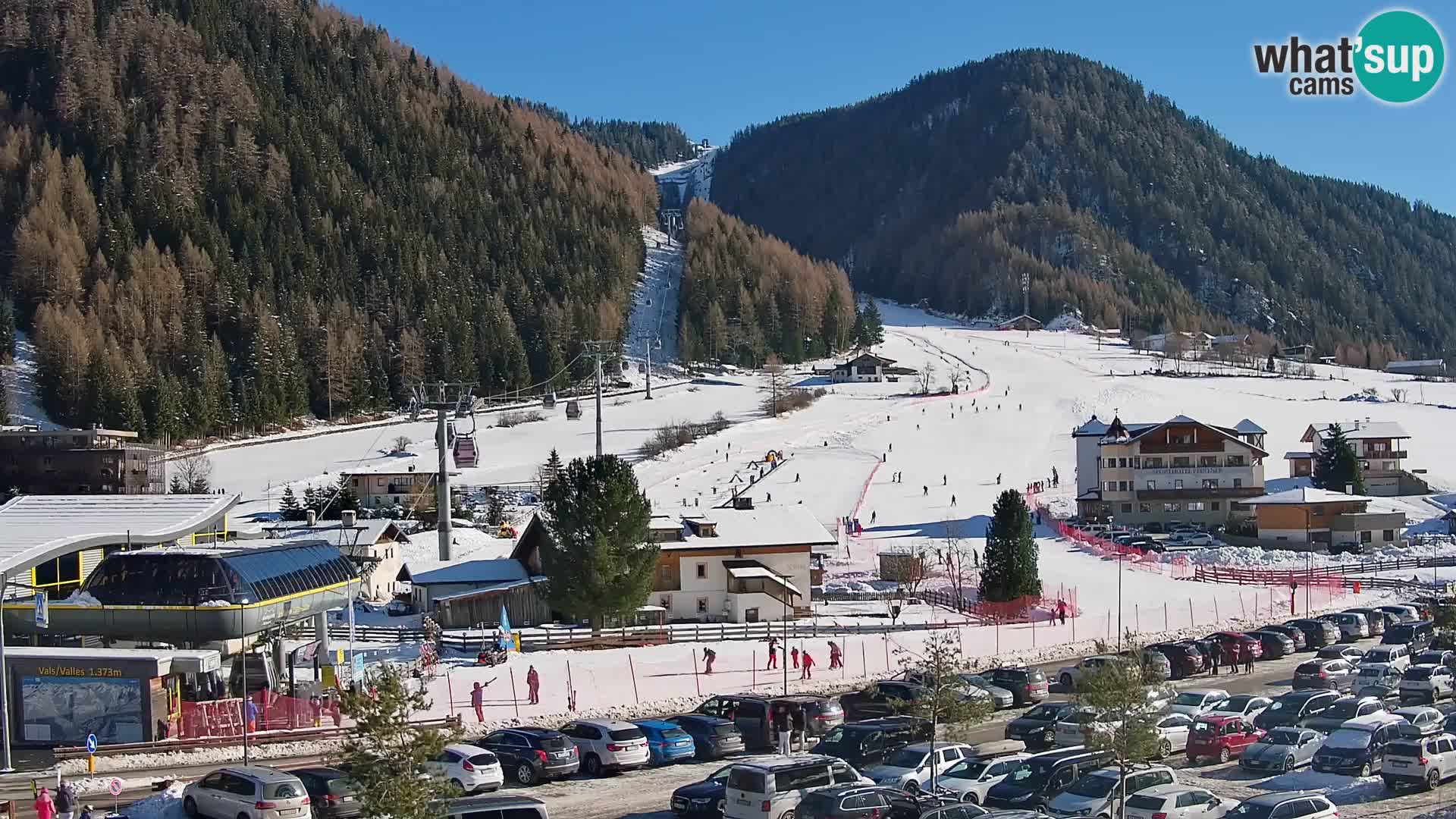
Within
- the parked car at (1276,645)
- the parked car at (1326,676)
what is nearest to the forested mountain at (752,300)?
the parked car at (1276,645)

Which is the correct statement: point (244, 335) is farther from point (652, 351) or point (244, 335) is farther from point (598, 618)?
point (598, 618)

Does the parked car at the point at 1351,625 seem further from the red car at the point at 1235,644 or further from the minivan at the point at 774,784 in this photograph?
the minivan at the point at 774,784

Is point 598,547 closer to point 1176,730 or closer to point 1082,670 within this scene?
point 1176,730

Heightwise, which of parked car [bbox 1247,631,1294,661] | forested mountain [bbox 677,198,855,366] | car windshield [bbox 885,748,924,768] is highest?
forested mountain [bbox 677,198,855,366]

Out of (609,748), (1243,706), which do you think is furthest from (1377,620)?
(609,748)

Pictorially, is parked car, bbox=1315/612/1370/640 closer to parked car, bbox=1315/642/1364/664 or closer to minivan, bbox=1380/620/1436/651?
minivan, bbox=1380/620/1436/651

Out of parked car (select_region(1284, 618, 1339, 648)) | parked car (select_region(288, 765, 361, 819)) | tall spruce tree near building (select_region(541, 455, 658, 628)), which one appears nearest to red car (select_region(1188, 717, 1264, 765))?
parked car (select_region(288, 765, 361, 819))

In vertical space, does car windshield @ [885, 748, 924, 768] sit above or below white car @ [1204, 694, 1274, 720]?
above

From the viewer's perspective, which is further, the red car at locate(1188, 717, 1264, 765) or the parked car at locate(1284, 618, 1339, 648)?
the parked car at locate(1284, 618, 1339, 648)
